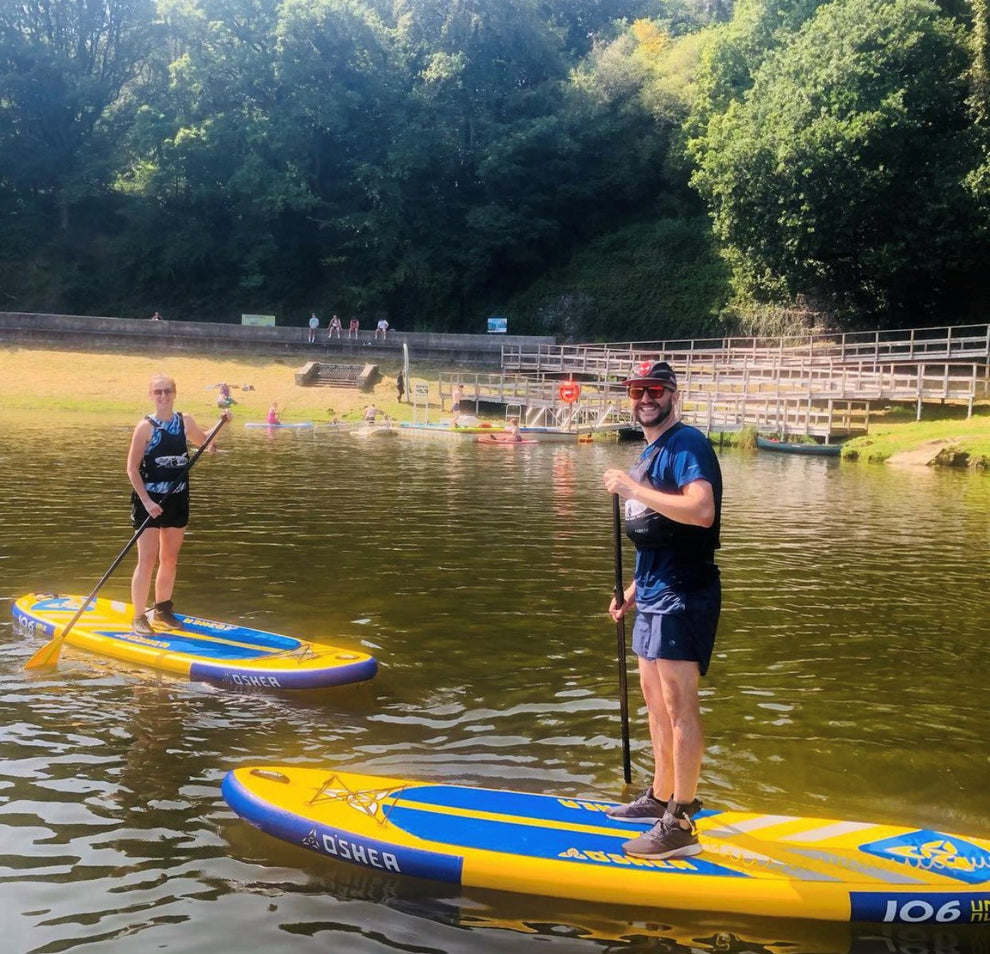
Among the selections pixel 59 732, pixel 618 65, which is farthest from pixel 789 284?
pixel 59 732

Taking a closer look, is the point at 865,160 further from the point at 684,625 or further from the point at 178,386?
the point at 684,625

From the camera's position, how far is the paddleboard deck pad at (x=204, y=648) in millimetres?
8000

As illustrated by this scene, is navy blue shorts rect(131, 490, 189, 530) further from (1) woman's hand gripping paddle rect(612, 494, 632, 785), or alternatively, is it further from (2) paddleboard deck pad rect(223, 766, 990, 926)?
(1) woman's hand gripping paddle rect(612, 494, 632, 785)

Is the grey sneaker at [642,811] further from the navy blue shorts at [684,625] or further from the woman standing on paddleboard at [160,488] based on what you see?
the woman standing on paddleboard at [160,488]

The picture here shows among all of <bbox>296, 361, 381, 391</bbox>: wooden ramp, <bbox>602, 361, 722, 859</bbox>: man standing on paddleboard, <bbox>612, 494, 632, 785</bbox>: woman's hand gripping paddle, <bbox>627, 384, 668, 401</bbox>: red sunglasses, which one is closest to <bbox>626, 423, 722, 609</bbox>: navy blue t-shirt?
<bbox>602, 361, 722, 859</bbox>: man standing on paddleboard

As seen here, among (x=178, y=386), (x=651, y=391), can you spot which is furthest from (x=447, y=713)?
(x=178, y=386)

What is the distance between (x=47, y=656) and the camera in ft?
27.9

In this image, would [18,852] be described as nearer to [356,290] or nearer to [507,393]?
[507,393]

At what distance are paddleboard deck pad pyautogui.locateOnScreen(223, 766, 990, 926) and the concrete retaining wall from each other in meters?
44.9

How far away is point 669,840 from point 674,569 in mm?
1348

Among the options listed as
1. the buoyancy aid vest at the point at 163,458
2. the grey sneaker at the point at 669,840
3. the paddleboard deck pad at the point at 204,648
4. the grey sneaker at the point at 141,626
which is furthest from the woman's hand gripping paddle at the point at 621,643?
the grey sneaker at the point at 141,626

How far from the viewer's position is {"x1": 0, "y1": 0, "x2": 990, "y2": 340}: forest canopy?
59375mm

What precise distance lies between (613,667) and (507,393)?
113 feet

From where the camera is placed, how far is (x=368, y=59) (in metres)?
61.8
